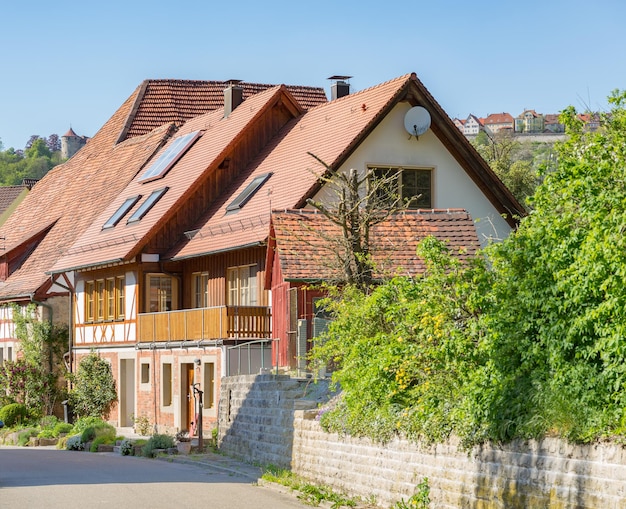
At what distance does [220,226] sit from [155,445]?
29.5 feet

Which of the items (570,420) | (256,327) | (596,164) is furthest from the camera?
(256,327)

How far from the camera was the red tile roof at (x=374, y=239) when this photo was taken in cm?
2753

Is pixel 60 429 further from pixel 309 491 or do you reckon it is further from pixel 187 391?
pixel 309 491

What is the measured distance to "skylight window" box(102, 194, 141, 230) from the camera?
40219 mm

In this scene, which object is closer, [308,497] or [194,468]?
[308,497]

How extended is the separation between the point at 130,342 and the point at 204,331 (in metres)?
6.57

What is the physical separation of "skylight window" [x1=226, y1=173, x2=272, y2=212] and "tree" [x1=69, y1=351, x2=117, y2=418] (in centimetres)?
777

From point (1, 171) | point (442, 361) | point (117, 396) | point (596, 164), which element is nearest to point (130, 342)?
point (117, 396)

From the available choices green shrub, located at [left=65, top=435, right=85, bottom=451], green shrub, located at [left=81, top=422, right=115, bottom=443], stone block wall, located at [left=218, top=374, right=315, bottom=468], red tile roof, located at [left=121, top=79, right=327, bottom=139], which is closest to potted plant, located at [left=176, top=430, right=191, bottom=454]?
stone block wall, located at [left=218, top=374, right=315, bottom=468]

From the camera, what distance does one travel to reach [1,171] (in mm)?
164000

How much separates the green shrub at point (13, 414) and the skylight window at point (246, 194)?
34.4 ft

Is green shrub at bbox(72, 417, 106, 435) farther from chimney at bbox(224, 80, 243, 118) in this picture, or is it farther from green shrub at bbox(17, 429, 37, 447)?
chimney at bbox(224, 80, 243, 118)

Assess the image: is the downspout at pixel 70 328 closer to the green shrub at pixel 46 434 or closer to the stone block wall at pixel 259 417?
the green shrub at pixel 46 434

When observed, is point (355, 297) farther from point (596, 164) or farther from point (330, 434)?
point (596, 164)
